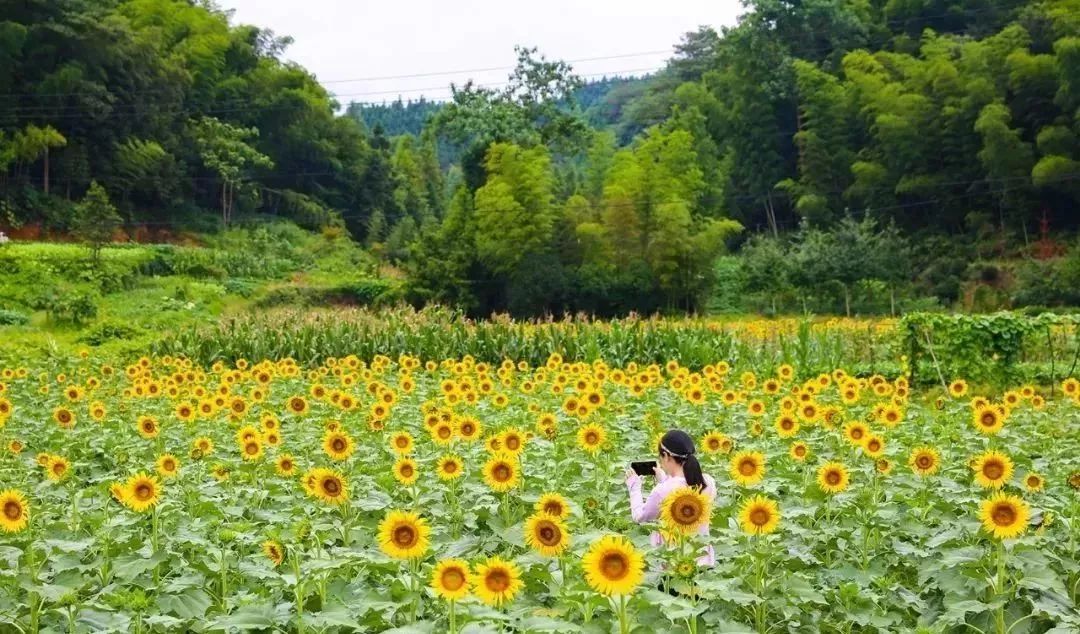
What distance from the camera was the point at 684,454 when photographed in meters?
3.50

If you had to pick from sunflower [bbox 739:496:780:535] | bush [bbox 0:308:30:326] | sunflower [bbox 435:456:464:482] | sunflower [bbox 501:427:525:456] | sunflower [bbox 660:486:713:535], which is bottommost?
bush [bbox 0:308:30:326]

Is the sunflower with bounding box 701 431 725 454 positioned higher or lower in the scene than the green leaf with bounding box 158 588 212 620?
higher

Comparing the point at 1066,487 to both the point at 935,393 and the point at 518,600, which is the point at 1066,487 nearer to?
the point at 518,600

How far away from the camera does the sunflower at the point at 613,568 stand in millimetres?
2186

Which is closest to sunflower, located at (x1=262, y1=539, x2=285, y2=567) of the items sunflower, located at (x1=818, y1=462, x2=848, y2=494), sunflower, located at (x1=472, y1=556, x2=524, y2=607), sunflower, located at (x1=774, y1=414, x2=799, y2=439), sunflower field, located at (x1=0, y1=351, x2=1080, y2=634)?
sunflower field, located at (x1=0, y1=351, x2=1080, y2=634)

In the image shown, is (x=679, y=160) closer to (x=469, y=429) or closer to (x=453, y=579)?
(x=469, y=429)

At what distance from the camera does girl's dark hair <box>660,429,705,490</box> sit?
3490 mm

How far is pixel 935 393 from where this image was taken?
10.2m

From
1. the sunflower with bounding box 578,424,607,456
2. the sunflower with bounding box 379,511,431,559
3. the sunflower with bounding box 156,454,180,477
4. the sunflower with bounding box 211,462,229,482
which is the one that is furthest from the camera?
the sunflower with bounding box 211,462,229,482

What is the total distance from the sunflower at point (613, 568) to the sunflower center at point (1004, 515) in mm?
1226

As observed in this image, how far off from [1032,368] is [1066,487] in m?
8.51

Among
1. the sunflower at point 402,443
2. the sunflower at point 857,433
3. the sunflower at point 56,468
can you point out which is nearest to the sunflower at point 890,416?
the sunflower at point 857,433

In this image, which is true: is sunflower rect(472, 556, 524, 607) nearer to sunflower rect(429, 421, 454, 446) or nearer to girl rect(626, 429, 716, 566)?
girl rect(626, 429, 716, 566)

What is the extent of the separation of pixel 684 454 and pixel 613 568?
1.34 meters
